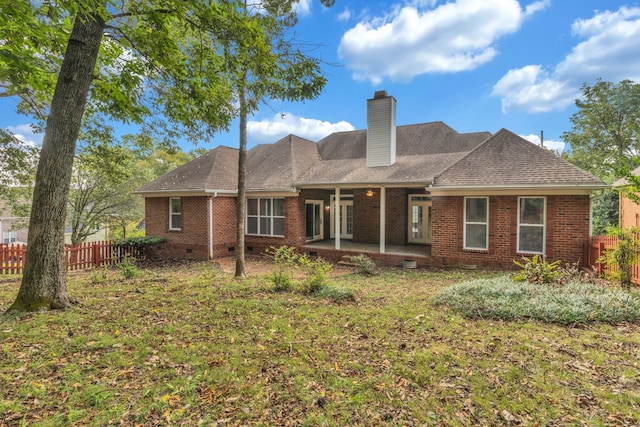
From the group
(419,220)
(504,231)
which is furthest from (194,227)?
(504,231)

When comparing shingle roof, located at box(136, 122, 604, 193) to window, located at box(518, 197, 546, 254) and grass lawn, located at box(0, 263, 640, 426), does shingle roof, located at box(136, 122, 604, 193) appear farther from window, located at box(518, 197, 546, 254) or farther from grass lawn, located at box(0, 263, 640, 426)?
grass lawn, located at box(0, 263, 640, 426)

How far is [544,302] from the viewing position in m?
5.77

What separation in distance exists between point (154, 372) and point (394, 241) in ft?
40.8

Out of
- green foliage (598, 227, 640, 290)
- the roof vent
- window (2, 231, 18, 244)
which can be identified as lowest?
window (2, 231, 18, 244)

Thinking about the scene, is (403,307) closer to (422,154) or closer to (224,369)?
(224,369)

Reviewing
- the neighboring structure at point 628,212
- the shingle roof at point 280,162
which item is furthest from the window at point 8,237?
the neighboring structure at point 628,212

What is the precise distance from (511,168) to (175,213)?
47.3 ft

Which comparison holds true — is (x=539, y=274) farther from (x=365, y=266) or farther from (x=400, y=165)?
(x=400, y=165)

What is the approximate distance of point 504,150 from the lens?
440 inches

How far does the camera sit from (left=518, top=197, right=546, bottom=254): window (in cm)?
978

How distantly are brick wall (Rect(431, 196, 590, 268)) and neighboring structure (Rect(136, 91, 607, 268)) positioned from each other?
0.03m

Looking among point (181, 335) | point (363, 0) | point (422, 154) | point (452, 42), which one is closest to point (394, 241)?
point (422, 154)

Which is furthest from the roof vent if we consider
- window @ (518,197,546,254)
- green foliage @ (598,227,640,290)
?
green foliage @ (598,227,640,290)

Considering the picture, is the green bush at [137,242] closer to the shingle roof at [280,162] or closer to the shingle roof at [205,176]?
the shingle roof at [205,176]
